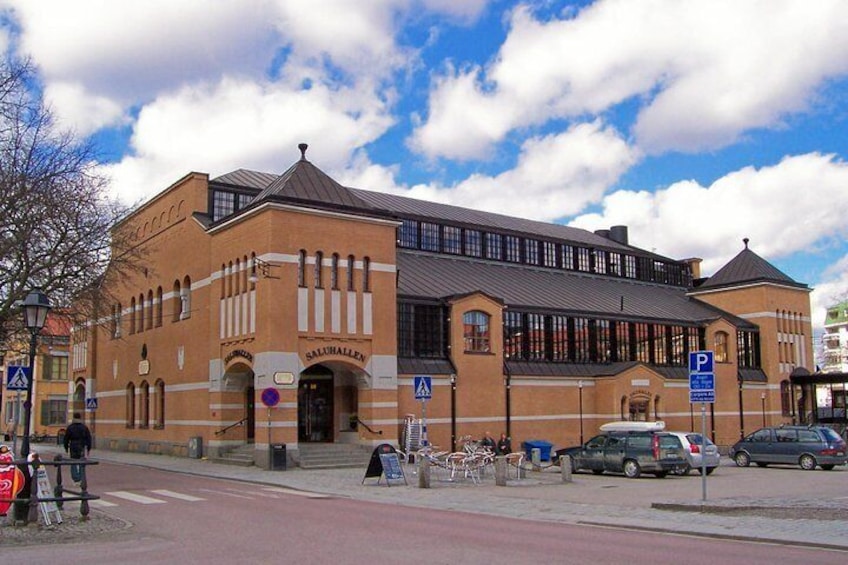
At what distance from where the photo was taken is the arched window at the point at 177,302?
41375 mm

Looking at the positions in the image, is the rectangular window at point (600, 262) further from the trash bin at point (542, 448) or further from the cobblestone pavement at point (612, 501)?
the cobblestone pavement at point (612, 501)

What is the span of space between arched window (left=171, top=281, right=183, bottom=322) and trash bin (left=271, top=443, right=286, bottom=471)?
1299 cm

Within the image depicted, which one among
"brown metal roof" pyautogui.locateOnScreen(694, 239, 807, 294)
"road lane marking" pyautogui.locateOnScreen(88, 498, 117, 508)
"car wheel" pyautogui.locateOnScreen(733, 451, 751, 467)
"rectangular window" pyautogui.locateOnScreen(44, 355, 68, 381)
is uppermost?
"brown metal roof" pyautogui.locateOnScreen(694, 239, 807, 294)

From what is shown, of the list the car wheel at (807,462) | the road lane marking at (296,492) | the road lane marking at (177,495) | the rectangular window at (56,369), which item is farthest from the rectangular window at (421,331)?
the rectangular window at (56,369)

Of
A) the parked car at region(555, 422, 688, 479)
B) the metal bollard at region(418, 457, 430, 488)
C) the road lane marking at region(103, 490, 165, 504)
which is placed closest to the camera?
the road lane marking at region(103, 490, 165, 504)

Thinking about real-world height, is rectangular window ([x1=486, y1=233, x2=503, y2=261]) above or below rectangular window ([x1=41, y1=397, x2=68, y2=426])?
above

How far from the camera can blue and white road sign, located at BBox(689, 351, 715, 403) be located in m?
19.4

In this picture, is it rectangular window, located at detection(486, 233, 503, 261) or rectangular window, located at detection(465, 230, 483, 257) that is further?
rectangular window, located at detection(486, 233, 503, 261)

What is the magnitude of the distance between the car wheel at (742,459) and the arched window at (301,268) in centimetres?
1890

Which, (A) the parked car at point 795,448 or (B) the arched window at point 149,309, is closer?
(A) the parked car at point 795,448

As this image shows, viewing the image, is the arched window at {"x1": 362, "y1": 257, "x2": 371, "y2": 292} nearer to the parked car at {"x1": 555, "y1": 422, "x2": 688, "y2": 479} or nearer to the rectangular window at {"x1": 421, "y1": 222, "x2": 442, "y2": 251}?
the parked car at {"x1": 555, "y1": 422, "x2": 688, "y2": 479}

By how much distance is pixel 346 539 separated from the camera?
46.6ft

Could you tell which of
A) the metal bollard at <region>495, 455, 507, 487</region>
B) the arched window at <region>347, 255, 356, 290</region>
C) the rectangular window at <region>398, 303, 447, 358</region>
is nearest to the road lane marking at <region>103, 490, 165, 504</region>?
the metal bollard at <region>495, 455, 507, 487</region>

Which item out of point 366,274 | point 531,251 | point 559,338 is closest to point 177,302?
point 366,274
